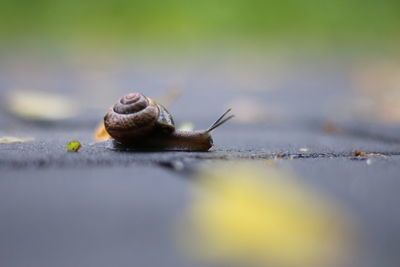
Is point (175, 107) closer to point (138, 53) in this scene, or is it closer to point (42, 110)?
point (42, 110)

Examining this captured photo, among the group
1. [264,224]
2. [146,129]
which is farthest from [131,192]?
[146,129]

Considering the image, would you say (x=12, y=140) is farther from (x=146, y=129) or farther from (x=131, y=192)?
(x=131, y=192)

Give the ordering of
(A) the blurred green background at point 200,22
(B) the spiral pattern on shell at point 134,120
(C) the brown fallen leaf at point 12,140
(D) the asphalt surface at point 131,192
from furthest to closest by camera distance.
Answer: (A) the blurred green background at point 200,22
(C) the brown fallen leaf at point 12,140
(B) the spiral pattern on shell at point 134,120
(D) the asphalt surface at point 131,192

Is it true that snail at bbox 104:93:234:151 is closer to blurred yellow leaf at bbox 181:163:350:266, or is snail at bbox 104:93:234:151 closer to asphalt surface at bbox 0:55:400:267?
asphalt surface at bbox 0:55:400:267

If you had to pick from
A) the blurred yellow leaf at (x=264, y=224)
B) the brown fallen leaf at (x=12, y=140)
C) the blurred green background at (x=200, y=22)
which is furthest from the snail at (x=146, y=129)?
the blurred green background at (x=200, y=22)

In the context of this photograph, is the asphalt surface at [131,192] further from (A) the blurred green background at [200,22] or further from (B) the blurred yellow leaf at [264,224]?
(A) the blurred green background at [200,22]

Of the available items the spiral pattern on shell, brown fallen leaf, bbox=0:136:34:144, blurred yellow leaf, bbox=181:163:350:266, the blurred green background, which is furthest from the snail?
the blurred green background
